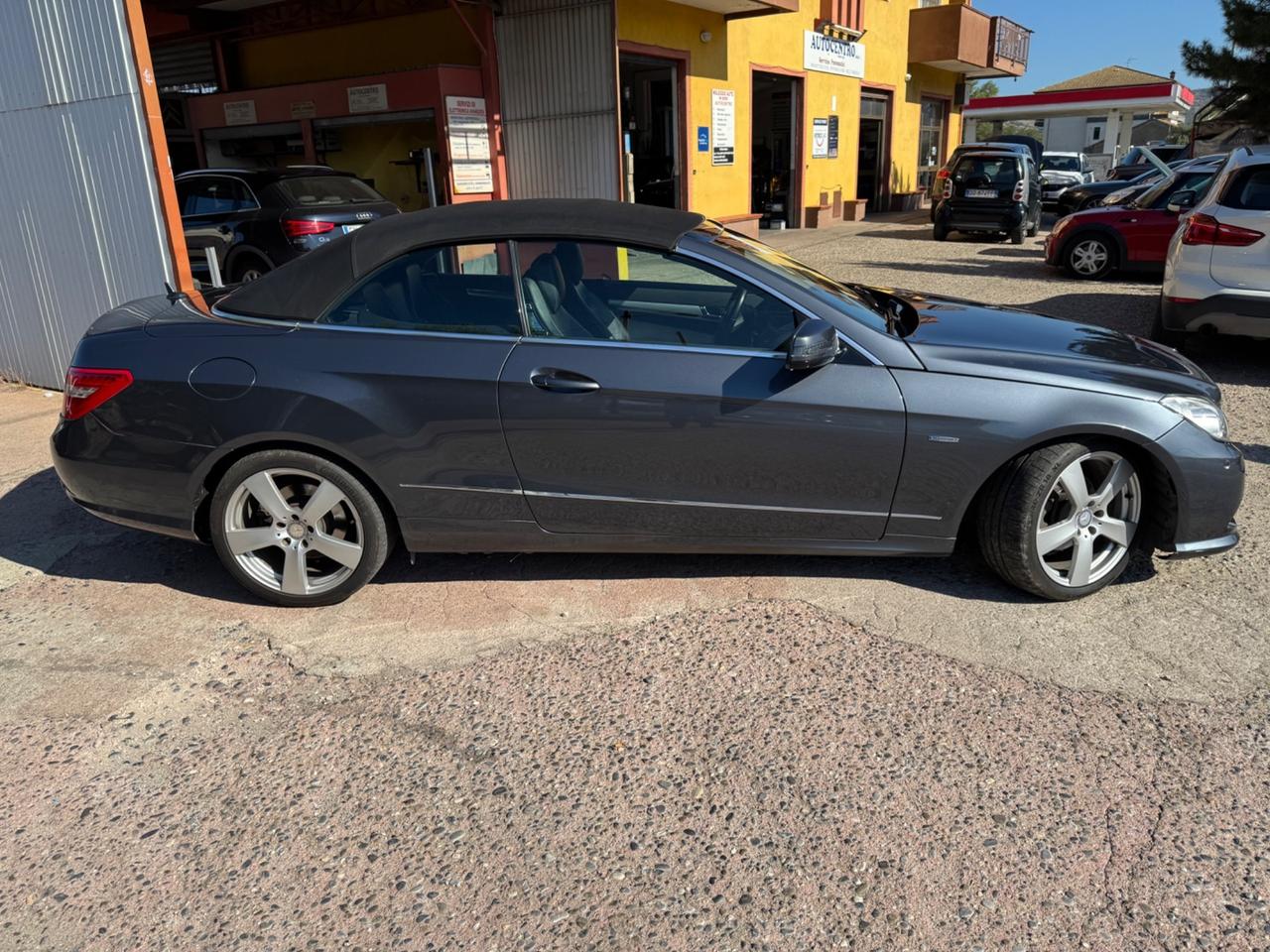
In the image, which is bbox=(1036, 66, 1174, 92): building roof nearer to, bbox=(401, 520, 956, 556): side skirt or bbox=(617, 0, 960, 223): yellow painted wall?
bbox=(617, 0, 960, 223): yellow painted wall

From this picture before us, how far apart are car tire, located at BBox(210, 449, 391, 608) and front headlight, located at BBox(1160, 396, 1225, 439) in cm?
311

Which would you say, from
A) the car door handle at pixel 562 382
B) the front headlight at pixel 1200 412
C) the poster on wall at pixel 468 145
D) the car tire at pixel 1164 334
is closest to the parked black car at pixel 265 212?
the poster on wall at pixel 468 145

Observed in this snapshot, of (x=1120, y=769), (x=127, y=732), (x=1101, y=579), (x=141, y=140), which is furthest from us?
(x=141, y=140)

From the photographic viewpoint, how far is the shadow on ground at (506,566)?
3.95 meters

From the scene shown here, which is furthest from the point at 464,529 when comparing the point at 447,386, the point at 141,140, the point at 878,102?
the point at 878,102

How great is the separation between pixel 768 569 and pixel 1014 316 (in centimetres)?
163

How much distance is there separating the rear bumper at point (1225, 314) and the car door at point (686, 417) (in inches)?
183

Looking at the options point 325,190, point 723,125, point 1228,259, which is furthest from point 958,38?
point 1228,259

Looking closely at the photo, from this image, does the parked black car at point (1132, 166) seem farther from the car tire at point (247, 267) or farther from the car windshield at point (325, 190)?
the car tire at point (247, 267)

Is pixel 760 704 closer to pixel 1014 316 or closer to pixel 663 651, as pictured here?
pixel 663 651

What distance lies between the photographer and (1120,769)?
2730 mm

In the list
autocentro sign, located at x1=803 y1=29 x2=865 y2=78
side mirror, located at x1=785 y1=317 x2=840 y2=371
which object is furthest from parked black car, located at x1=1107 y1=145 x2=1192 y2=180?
side mirror, located at x1=785 y1=317 x2=840 y2=371

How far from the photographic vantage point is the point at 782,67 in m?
18.3

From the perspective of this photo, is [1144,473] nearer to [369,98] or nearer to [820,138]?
[369,98]
